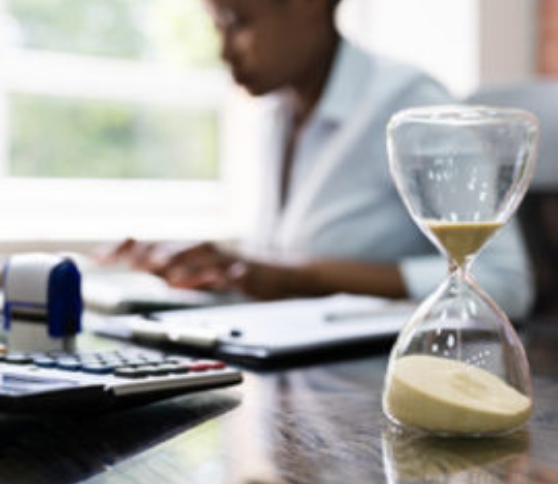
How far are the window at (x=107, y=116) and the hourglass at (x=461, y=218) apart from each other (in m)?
1.92

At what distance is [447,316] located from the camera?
546 mm

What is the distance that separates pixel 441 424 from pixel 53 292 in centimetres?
38

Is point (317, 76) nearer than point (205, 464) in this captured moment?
No

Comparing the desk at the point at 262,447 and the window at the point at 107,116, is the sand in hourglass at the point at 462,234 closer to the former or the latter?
the desk at the point at 262,447

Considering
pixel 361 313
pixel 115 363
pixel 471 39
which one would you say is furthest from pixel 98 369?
pixel 471 39

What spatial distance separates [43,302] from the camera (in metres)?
0.75

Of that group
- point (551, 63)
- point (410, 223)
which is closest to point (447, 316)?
point (410, 223)

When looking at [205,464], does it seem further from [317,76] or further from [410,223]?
[317,76]

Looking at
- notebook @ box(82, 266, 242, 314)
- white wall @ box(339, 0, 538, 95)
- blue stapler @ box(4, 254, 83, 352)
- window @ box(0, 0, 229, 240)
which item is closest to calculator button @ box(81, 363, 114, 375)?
blue stapler @ box(4, 254, 83, 352)

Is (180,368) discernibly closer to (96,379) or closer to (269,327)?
(96,379)

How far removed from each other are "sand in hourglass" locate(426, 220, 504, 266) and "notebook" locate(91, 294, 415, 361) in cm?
25

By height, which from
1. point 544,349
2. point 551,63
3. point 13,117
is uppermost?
point 551,63

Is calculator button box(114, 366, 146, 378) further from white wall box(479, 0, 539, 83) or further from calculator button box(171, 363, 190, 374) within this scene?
white wall box(479, 0, 539, 83)

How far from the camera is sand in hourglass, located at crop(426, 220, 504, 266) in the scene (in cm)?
52
